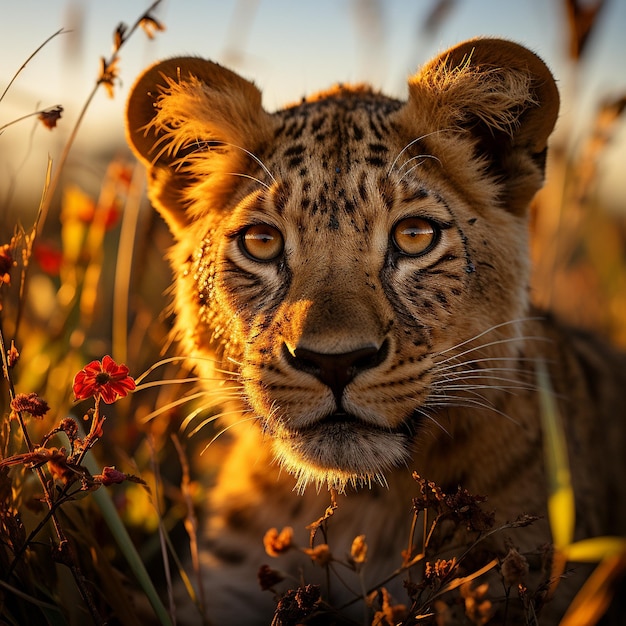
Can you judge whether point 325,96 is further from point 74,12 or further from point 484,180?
point 74,12

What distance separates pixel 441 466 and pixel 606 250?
17.4 ft

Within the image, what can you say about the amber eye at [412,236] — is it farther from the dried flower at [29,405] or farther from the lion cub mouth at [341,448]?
the dried flower at [29,405]

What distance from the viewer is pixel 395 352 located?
2.26 meters

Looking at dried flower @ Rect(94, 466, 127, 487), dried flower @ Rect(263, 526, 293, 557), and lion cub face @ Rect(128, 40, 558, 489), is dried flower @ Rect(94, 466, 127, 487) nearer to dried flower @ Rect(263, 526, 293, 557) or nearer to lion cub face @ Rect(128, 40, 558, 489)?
dried flower @ Rect(263, 526, 293, 557)

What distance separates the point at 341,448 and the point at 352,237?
73 cm

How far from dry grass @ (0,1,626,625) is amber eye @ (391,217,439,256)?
2.84 ft

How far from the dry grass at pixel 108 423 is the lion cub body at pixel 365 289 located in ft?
0.87

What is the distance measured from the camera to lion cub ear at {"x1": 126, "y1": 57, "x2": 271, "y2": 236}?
9.34ft

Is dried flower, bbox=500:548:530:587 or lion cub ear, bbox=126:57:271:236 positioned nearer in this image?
dried flower, bbox=500:548:530:587

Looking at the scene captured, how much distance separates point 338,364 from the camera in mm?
2104

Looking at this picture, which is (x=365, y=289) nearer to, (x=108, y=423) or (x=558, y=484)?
(x=558, y=484)

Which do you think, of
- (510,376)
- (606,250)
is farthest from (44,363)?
(606,250)

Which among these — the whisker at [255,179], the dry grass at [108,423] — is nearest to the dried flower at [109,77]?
the dry grass at [108,423]

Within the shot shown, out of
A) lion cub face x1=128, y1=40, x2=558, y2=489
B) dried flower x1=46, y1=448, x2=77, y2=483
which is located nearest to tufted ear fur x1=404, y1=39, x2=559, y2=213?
lion cub face x1=128, y1=40, x2=558, y2=489
